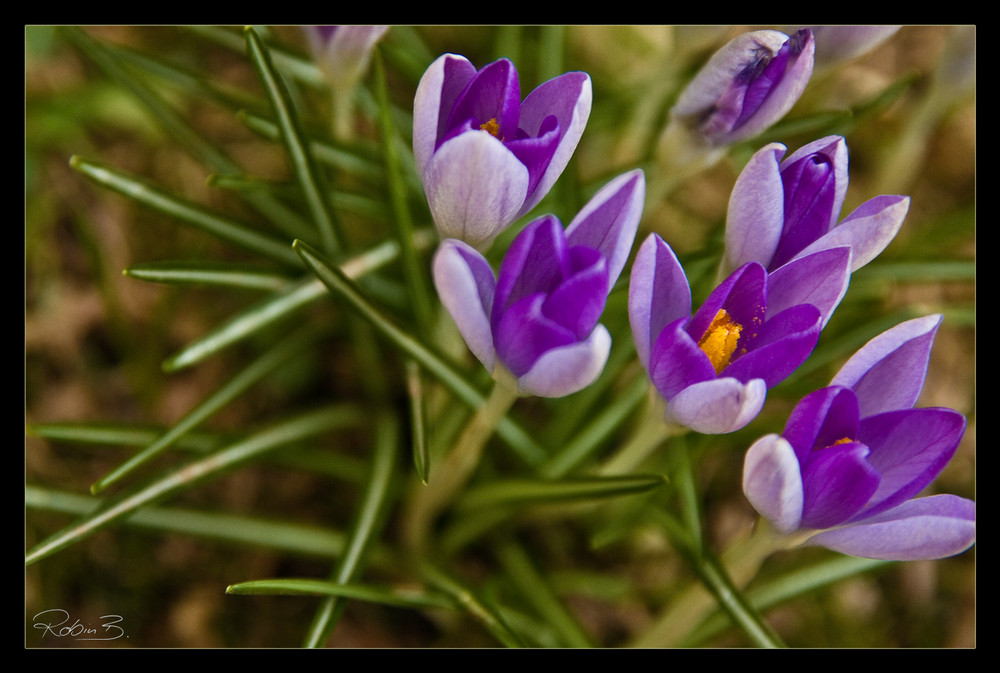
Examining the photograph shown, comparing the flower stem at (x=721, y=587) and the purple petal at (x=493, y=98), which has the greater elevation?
the purple petal at (x=493, y=98)

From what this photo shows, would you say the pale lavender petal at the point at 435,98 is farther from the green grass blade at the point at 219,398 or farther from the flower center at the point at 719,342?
the green grass blade at the point at 219,398

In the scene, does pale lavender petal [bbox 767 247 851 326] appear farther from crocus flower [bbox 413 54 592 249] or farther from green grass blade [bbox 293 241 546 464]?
green grass blade [bbox 293 241 546 464]

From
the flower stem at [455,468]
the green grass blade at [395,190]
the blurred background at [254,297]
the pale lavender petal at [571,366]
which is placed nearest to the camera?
the pale lavender petal at [571,366]

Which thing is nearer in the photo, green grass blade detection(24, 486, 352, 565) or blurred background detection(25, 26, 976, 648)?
green grass blade detection(24, 486, 352, 565)

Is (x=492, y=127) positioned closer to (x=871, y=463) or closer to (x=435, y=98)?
(x=435, y=98)
